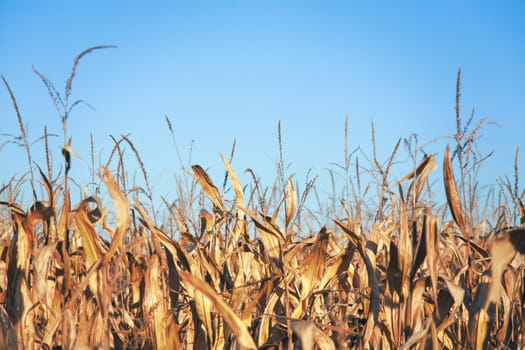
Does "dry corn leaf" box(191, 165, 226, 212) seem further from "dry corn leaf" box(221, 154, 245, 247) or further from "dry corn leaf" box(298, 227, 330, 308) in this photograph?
"dry corn leaf" box(298, 227, 330, 308)

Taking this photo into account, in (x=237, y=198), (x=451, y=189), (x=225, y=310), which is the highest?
(x=237, y=198)

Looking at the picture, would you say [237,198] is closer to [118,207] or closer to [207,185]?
[207,185]

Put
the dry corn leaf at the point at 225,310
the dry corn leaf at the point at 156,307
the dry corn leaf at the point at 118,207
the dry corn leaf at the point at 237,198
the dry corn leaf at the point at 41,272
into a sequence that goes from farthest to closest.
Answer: the dry corn leaf at the point at 237,198, the dry corn leaf at the point at 156,307, the dry corn leaf at the point at 41,272, the dry corn leaf at the point at 118,207, the dry corn leaf at the point at 225,310

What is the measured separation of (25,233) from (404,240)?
118cm

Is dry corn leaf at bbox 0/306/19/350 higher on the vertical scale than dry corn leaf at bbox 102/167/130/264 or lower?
lower

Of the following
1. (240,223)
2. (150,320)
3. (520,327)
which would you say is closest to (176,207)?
(240,223)

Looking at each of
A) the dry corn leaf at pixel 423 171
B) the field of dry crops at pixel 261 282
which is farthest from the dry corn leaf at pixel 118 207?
the dry corn leaf at pixel 423 171

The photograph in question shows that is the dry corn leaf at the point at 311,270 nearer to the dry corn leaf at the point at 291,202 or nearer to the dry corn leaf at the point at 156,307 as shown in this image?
the dry corn leaf at the point at 291,202

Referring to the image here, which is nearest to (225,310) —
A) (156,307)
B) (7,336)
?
(156,307)

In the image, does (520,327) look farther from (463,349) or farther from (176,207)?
(176,207)

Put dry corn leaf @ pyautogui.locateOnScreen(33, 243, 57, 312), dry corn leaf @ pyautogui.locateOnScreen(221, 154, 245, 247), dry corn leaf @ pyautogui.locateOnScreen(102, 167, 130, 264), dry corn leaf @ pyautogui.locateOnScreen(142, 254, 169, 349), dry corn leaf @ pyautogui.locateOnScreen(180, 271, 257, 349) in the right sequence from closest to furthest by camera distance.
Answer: dry corn leaf @ pyautogui.locateOnScreen(180, 271, 257, 349), dry corn leaf @ pyautogui.locateOnScreen(102, 167, 130, 264), dry corn leaf @ pyautogui.locateOnScreen(33, 243, 57, 312), dry corn leaf @ pyautogui.locateOnScreen(142, 254, 169, 349), dry corn leaf @ pyautogui.locateOnScreen(221, 154, 245, 247)

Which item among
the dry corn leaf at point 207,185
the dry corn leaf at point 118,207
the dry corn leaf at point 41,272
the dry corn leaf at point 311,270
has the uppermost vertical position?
the dry corn leaf at point 207,185

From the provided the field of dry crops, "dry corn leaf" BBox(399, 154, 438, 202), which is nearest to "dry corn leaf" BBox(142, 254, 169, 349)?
the field of dry crops

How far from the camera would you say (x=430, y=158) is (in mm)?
1719
